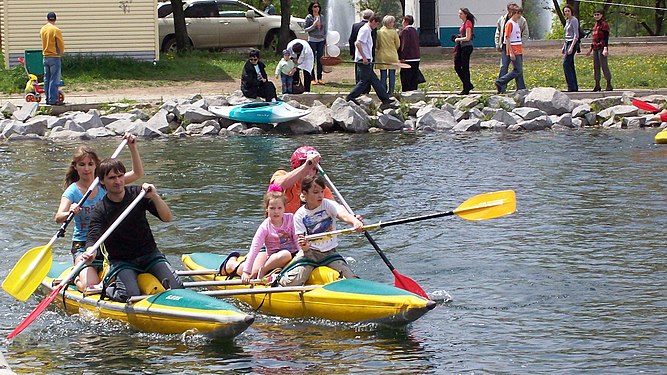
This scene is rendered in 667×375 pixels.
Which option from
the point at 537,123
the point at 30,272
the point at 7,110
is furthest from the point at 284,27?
the point at 30,272

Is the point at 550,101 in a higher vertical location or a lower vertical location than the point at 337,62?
lower

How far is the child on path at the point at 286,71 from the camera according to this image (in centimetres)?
2173

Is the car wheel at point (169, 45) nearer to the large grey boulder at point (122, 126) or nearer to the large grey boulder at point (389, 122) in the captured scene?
the large grey boulder at point (122, 126)

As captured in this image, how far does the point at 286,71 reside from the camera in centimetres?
2194

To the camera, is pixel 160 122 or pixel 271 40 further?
pixel 271 40

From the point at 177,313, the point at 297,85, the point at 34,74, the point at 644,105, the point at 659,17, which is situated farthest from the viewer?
the point at 659,17

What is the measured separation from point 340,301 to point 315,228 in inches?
29.9

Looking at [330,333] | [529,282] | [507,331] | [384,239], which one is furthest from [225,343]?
[384,239]

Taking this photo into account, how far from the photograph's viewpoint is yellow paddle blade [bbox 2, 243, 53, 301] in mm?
8906

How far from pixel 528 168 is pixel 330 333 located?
825 cm

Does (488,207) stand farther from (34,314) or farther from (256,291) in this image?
(34,314)

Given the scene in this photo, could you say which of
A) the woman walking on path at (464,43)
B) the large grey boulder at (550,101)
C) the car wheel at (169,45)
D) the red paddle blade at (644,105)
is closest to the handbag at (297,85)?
the woman walking on path at (464,43)

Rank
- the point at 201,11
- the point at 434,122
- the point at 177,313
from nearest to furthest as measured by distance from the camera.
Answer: the point at 177,313 → the point at 434,122 → the point at 201,11

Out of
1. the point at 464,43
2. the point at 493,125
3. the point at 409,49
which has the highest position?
the point at 464,43
